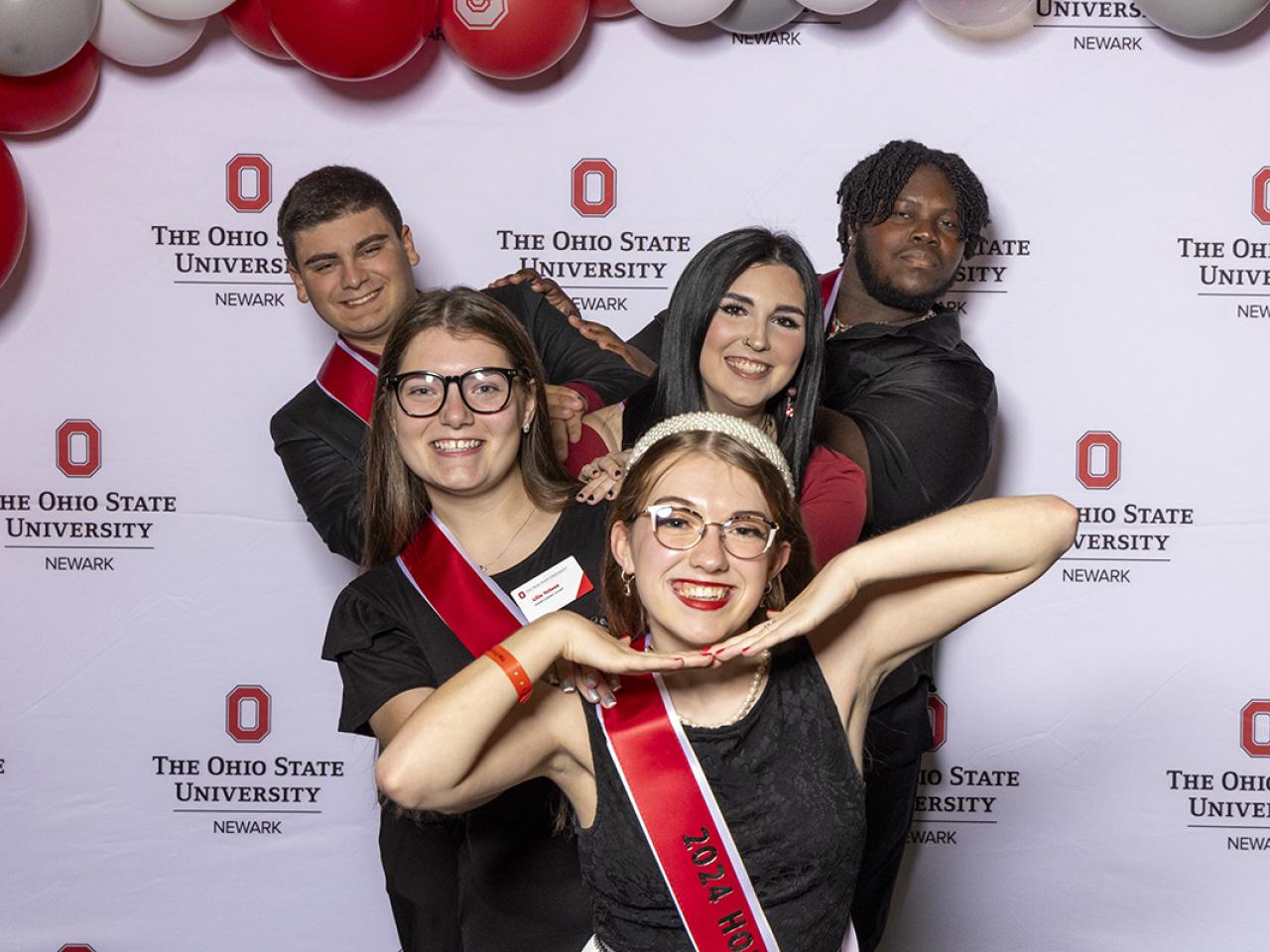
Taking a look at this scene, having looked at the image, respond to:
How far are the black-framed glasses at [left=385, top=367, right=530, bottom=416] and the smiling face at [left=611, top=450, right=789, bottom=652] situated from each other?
1.32ft

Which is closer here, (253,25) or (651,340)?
(651,340)

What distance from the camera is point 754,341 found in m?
2.01

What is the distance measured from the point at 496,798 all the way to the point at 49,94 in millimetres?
1625

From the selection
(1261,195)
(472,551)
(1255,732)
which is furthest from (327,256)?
(1255,732)

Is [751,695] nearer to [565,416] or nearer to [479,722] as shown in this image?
[479,722]

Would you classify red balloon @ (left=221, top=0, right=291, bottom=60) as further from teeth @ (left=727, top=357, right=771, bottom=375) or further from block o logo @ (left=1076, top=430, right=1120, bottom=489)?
block o logo @ (left=1076, top=430, right=1120, bottom=489)

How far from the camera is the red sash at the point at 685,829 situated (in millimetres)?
1545

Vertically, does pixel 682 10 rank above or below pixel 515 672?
above

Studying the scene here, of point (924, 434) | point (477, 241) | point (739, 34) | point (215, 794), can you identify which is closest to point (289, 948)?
point (215, 794)

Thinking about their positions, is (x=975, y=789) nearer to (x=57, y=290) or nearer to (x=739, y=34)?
(x=739, y=34)

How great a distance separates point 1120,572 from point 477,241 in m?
1.42

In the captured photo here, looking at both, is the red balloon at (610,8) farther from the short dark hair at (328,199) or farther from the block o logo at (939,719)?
the block o logo at (939,719)

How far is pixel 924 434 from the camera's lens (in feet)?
7.30

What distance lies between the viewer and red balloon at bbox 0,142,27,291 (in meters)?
2.70
